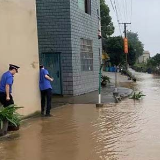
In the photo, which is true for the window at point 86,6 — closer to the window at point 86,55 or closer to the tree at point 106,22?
the window at point 86,55

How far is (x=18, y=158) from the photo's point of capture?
6293 millimetres

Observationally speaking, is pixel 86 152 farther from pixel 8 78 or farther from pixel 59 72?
pixel 59 72

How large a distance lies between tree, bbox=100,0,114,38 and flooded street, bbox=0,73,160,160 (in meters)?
48.3

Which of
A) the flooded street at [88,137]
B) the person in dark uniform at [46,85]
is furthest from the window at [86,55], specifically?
the person in dark uniform at [46,85]

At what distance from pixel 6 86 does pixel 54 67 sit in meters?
8.50

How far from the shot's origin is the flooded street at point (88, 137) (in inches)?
253

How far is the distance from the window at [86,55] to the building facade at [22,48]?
293 inches

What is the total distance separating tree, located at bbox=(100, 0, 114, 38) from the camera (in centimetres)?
5822

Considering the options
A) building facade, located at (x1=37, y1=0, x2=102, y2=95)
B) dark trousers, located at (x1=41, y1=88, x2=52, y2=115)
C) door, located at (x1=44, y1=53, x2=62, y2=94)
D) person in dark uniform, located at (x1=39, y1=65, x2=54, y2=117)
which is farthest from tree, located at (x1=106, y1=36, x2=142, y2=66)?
person in dark uniform, located at (x1=39, y1=65, x2=54, y2=117)

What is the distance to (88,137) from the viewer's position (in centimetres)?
786

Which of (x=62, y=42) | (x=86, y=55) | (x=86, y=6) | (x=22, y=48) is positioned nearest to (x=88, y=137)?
(x=22, y=48)

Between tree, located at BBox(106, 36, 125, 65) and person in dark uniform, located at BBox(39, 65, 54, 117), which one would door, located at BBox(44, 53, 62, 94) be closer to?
person in dark uniform, located at BBox(39, 65, 54, 117)

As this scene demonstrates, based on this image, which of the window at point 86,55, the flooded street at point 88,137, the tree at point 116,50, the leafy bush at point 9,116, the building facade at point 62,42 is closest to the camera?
the flooded street at point 88,137

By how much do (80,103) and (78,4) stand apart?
5877 millimetres
